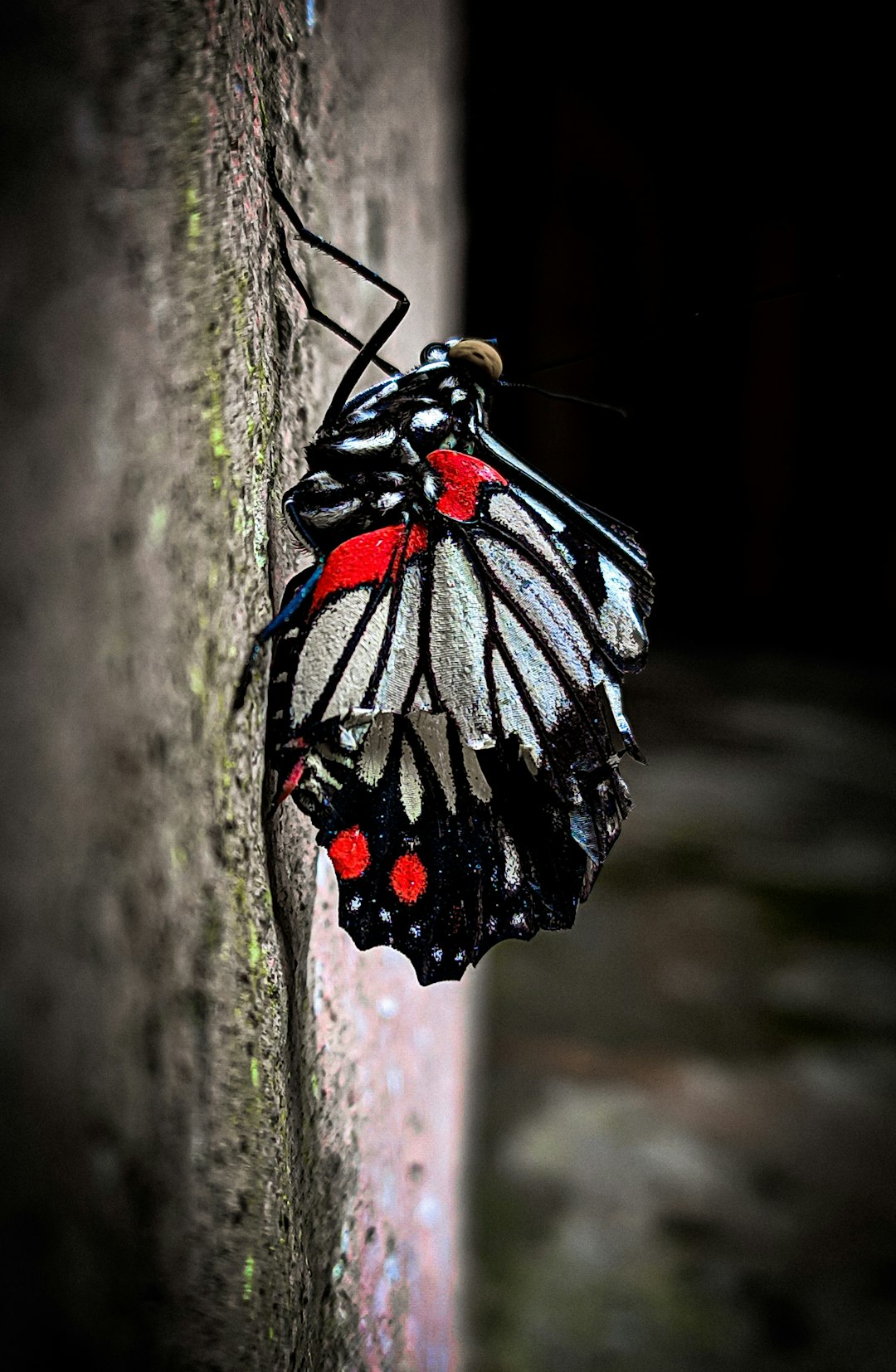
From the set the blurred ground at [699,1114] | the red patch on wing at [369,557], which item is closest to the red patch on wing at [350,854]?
the red patch on wing at [369,557]

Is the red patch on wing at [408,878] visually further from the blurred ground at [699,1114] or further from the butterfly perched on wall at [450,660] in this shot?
the blurred ground at [699,1114]

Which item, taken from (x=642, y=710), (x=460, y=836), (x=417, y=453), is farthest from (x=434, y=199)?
(x=642, y=710)

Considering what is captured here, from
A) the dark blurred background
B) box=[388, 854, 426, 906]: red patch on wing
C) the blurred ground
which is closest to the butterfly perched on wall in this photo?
box=[388, 854, 426, 906]: red patch on wing

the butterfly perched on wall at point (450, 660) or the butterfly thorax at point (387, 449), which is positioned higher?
the butterfly thorax at point (387, 449)

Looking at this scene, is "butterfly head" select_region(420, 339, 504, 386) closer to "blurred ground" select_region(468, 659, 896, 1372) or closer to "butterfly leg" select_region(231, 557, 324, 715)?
"butterfly leg" select_region(231, 557, 324, 715)

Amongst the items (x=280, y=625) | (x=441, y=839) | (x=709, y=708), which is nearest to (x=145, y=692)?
(x=280, y=625)

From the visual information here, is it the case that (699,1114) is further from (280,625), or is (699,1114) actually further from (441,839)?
(280,625)

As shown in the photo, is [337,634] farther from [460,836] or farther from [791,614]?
[791,614]
